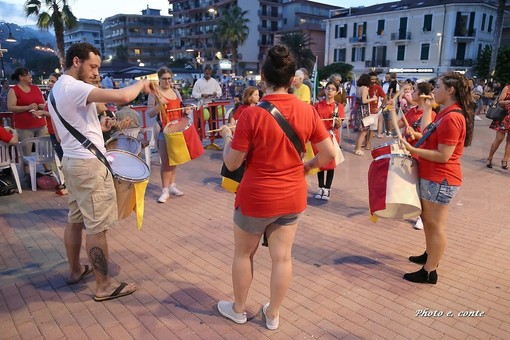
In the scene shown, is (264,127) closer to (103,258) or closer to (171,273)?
(103,258)

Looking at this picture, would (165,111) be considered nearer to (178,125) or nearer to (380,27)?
(178,125)

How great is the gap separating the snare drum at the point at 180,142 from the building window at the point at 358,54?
45.7m

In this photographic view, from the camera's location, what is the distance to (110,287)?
3.15 metres

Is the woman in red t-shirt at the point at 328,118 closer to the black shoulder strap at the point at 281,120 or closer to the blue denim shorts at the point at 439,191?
the blue denim shorts at the point at 439,191

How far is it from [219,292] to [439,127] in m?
2.30

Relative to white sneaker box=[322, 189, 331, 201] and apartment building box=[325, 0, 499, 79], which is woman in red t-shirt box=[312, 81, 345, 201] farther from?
apartment building box=[325, 0, 499, 79]

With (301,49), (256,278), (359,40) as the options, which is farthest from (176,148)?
(301,49)

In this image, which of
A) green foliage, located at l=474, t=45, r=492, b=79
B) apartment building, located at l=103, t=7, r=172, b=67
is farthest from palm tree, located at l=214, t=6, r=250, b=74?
apartment building, located at l=103, t=7, r=172, b=67

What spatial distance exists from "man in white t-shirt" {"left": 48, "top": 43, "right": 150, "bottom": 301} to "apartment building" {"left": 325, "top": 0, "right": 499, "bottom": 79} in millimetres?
37022

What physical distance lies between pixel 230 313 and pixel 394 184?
172cm

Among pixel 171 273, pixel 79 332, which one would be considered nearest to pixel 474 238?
pixel 171 273

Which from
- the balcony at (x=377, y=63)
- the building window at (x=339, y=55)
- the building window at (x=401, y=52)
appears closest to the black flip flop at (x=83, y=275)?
the building window at (x=401, y=52)

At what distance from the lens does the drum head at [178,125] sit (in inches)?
209

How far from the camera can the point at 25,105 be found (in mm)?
6137
